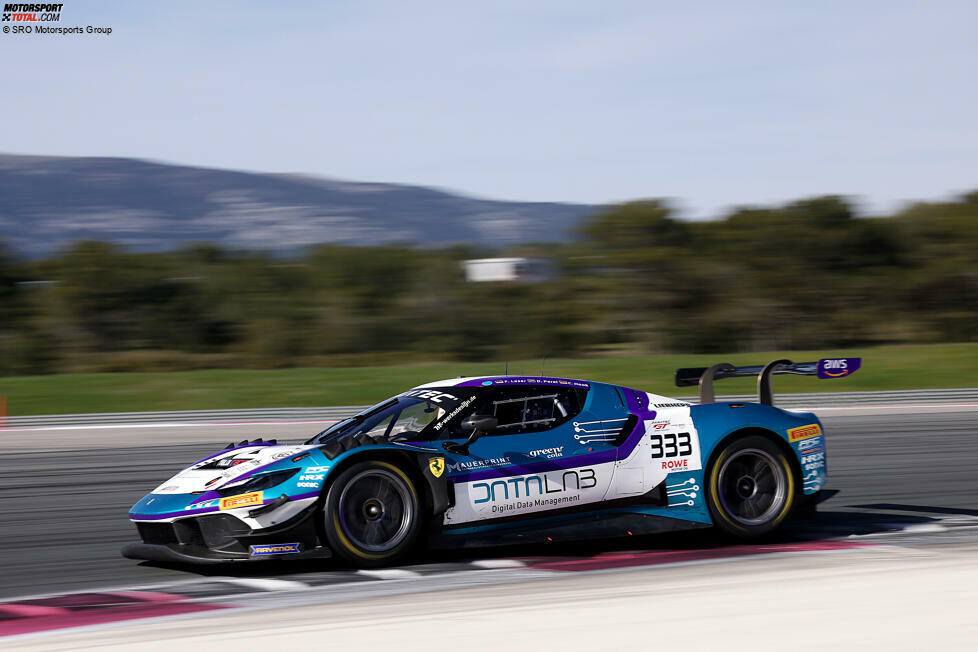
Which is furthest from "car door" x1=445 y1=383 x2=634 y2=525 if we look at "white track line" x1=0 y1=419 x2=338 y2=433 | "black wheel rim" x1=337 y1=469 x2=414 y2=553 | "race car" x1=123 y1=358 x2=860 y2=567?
"white track line" x1=0 y1=419 x2=338 y2=433

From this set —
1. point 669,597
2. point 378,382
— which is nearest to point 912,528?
point 669,597

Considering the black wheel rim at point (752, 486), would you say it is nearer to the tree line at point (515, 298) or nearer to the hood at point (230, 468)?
the hood at point (230, 468)

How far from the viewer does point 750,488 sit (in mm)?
6867

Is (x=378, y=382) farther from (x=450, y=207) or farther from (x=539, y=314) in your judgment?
(x=450, y=207)

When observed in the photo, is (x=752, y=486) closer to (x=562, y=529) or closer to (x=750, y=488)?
(x=750, y=488)

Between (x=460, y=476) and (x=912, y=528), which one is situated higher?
(x=460, y=476)

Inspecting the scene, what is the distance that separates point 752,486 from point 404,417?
8.00 feet

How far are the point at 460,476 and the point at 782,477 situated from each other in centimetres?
235

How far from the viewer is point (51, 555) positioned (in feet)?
22.4

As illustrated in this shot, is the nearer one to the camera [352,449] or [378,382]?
[352,449]

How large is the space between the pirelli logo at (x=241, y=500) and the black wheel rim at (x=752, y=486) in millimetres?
3024

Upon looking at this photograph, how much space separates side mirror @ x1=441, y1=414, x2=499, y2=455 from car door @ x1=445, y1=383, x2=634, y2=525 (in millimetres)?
27

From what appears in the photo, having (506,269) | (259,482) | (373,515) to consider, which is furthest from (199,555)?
(506,269)

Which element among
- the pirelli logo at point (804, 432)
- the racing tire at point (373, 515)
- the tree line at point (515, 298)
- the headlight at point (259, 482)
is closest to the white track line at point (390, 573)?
the racing tire at point (373, 515)
